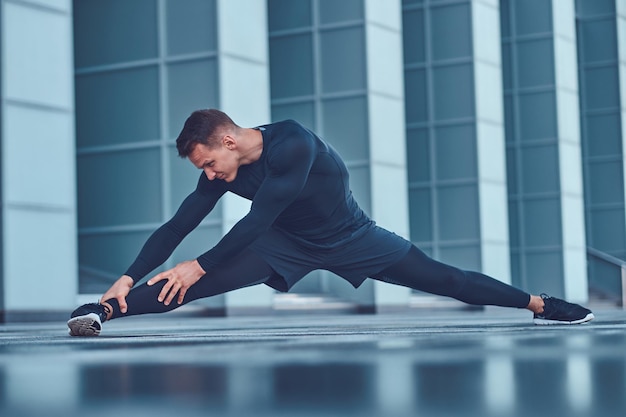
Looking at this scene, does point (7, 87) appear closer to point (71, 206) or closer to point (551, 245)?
point (71, 206)

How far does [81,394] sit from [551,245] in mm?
25839

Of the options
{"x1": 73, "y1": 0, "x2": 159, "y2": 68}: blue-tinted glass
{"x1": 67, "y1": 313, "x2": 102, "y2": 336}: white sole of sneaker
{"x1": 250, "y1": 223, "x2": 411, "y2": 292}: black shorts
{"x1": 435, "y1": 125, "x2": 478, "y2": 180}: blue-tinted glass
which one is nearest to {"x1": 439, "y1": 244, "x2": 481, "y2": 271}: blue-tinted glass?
{"x1": 435, "y1": 125, "x2": 478, "y2": 180}: blue-tinted glass

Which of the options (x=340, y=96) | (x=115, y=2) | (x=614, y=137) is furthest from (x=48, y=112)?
(x=614, y=137)

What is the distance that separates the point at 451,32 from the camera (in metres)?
23.8

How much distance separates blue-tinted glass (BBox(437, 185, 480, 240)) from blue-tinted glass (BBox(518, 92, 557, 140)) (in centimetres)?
514

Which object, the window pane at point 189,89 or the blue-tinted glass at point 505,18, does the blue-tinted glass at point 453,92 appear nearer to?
the blue-tinted glass at point 505,18

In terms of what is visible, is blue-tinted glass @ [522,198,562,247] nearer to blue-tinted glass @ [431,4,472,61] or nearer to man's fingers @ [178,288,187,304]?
blue-tinted glass @ [431,4,472,61]

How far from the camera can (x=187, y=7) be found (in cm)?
1583

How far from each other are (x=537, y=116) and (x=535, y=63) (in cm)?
131

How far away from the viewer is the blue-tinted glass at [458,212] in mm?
23359

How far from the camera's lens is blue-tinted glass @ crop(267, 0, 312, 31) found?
66.9 feet

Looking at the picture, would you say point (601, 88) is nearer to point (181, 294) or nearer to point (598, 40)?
point (598, 40)

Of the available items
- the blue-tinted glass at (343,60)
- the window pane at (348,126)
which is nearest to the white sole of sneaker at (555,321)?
the window pane at (348,126)

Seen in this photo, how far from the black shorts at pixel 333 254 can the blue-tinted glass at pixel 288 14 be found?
14.4m
